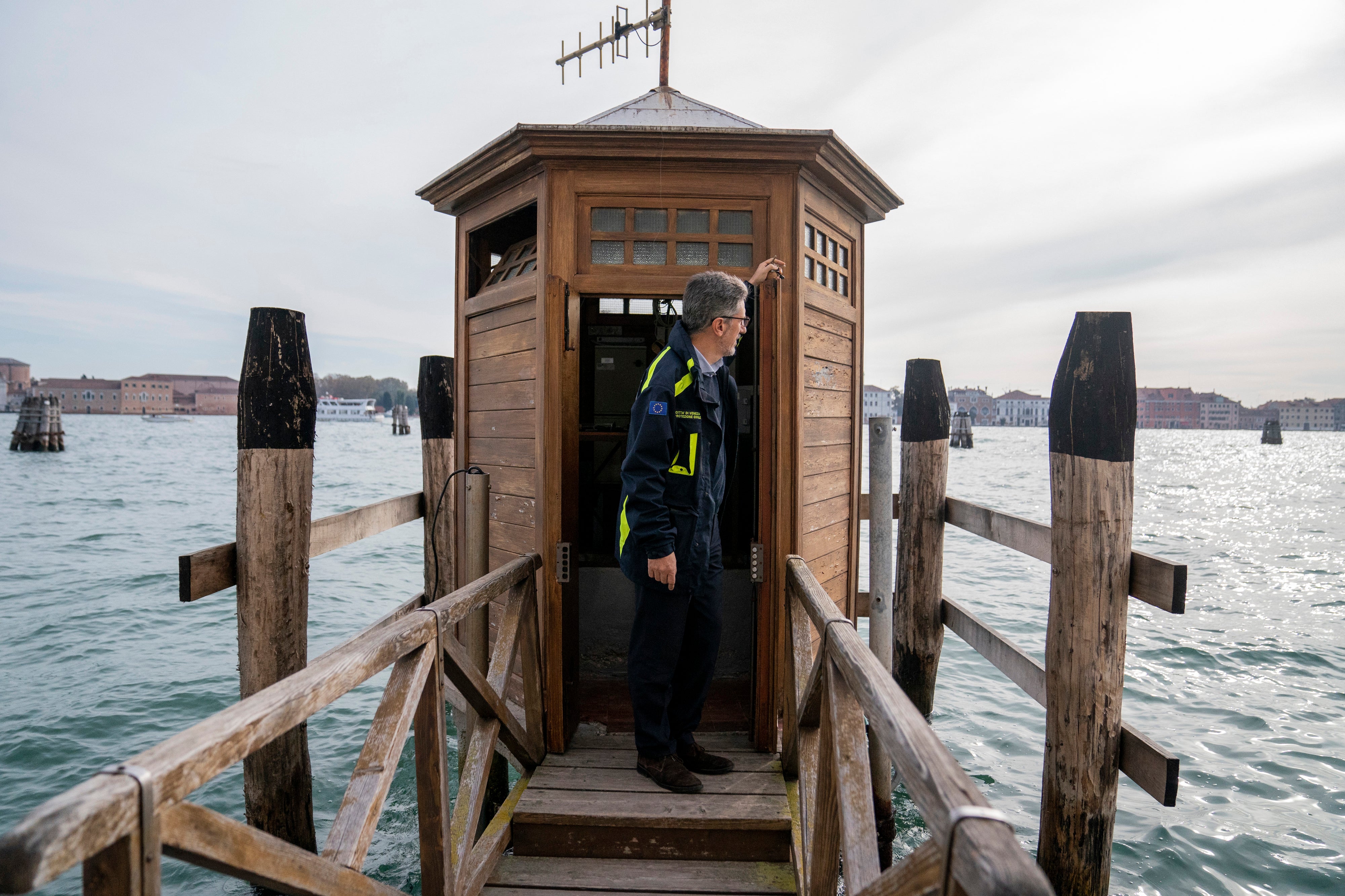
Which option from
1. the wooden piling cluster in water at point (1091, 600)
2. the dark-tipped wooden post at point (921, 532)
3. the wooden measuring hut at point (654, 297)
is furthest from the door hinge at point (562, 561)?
the dark-tipped wooden post at point (921, 532)

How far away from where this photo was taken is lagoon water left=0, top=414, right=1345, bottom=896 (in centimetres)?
526

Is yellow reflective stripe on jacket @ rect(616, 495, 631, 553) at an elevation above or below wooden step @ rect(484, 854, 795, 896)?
above

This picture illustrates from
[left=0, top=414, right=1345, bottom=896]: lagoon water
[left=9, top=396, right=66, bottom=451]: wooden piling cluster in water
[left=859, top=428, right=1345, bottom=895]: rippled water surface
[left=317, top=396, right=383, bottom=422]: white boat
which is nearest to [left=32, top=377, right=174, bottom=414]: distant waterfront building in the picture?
[left=317, top=396, right=383, bottom=422]: white boat

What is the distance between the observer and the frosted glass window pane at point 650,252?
3555 mm

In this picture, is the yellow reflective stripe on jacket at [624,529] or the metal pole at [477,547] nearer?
the yellow reflective stripe on jacket at [624,529]

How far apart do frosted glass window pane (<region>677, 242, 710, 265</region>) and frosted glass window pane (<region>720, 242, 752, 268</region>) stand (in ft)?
0.22

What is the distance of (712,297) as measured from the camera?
2910 mm

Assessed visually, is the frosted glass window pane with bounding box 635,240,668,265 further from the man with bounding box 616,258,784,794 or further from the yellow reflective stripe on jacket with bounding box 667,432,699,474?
the yellow reflective stripe on jacket with bounding box 667,432,699,474

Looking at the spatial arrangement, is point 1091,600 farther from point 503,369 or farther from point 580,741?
point 503,369

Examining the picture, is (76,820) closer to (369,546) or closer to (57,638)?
(57,638)

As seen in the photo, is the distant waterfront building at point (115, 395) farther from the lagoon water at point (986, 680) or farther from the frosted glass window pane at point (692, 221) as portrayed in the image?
the frosted glass window pane at point (692, 221)

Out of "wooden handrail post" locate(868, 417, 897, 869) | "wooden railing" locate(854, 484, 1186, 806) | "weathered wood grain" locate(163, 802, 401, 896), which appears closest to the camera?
"weathered wood grain" locate(163, 802, 401, 896)

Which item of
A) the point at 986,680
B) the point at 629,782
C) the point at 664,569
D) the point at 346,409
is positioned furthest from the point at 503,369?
the point at 346,409

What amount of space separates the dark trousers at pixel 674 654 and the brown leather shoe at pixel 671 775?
0.03m
